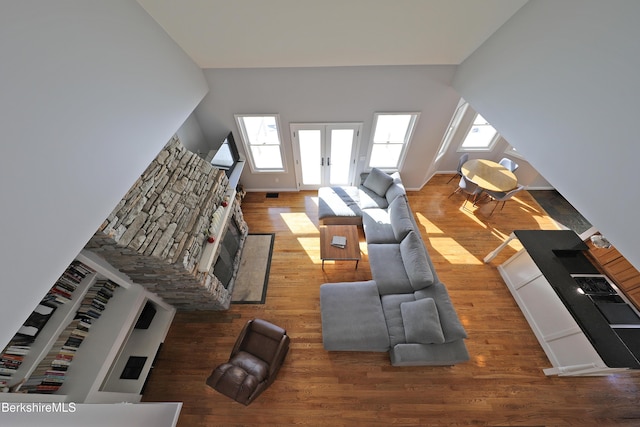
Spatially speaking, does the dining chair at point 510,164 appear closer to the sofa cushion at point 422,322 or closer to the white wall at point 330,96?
the white wall at point 330,96

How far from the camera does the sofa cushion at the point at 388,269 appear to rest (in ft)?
13.1

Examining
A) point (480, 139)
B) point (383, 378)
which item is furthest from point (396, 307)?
point (480, 139)

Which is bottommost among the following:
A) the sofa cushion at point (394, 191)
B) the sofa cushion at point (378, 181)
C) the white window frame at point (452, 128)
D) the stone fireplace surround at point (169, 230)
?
the stone fireplace surround at point (169, 230)

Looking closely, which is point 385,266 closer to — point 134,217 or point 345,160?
point 345,160

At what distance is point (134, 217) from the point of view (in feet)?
8.34

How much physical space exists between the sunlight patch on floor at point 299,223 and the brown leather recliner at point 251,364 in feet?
7.58

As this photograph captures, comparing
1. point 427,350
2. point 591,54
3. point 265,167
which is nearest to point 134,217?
point 265,167

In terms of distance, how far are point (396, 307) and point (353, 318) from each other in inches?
27.8

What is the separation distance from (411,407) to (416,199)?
14.0 feet

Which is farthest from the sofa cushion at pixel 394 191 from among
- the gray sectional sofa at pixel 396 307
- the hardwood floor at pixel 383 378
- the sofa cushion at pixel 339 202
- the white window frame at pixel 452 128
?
the hardwood floor at pixel 383 378

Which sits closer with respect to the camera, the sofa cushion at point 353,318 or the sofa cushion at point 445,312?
the sofa cushion at point 445,312

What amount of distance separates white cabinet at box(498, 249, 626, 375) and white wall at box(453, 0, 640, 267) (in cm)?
218

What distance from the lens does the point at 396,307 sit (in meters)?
3.76

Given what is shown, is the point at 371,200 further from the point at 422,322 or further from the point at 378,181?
the point at 422,322
